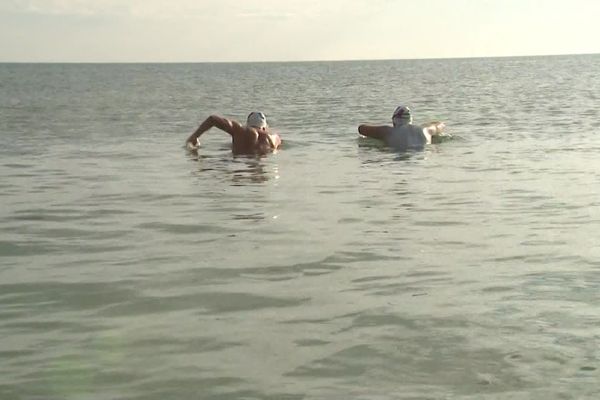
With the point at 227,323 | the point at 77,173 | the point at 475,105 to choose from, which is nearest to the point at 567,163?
the point at 77,173

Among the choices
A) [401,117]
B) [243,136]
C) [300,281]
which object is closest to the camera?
[300,281]

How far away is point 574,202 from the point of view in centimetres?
866

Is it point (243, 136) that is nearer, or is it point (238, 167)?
point (238, 167)

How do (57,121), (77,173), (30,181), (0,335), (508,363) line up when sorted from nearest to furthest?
(508,363) < (0,335) < (30,181) < (77,173) < (57,121)

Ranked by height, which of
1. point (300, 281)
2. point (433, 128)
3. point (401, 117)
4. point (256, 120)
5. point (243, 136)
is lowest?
point (300, 281)

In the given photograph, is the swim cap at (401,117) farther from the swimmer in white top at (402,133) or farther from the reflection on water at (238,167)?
the reflection on water at (238,167)

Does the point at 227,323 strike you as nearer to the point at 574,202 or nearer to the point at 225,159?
the point at 574,202

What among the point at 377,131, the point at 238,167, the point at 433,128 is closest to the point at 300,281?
the point at 238,167

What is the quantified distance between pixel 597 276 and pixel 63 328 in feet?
11.3

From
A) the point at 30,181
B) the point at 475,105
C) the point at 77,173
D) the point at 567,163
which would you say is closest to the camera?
the point at 30,181

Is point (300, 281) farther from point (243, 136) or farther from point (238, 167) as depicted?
point (243, 136)

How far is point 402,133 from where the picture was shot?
14.8m

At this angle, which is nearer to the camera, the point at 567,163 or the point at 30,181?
the point at 30,181

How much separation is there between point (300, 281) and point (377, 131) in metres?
10.3
